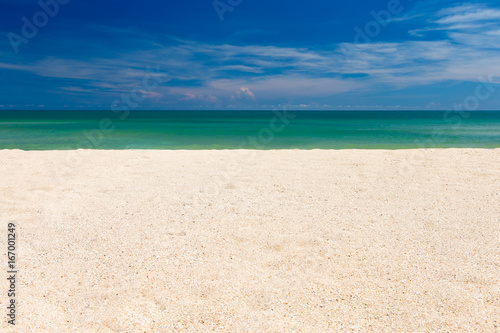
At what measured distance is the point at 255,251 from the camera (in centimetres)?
362

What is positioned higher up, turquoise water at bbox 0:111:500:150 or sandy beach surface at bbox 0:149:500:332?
turquoise water at bbox 0:111:500:150

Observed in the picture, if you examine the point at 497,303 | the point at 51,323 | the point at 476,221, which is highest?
the point at 476,221

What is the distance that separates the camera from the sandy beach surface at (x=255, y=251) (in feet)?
8.51

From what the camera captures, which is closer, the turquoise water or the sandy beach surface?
the sandy beach surface

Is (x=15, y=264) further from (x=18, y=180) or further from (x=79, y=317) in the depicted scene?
(x=18, y=180)

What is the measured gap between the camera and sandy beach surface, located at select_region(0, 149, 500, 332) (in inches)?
102

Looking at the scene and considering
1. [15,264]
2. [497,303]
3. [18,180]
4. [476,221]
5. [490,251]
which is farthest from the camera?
[18,180]

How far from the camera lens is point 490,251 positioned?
3.63m

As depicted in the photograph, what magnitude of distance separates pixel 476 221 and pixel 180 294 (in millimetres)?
3981

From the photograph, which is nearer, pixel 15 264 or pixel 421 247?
pixel 15 264

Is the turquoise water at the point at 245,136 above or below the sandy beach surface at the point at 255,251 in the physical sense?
above

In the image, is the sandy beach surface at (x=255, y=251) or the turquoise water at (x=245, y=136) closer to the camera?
the sandy beach surface at (x=255, y=251)

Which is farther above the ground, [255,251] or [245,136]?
[245,136]

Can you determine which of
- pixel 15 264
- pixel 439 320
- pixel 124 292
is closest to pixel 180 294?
pixel 124 292
